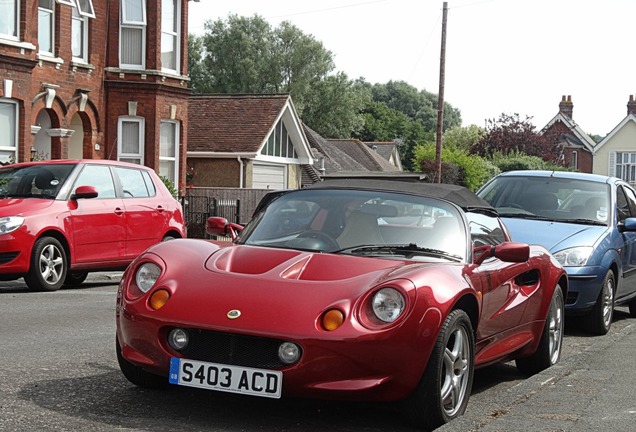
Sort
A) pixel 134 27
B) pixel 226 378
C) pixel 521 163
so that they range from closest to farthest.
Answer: pixel 226 378 → pixel 134 27 → pixel 521 163

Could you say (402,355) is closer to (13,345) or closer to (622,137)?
(13,345)

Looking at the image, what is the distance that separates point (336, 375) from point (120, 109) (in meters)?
26.7

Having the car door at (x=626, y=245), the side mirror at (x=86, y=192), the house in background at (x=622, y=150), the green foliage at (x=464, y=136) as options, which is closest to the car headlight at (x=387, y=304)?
the car door at (x=626, y=245)

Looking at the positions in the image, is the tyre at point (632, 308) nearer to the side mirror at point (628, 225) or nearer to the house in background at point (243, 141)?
the side mirror at point (628, 225)

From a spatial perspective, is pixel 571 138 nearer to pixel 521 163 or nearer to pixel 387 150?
pixel 387 150

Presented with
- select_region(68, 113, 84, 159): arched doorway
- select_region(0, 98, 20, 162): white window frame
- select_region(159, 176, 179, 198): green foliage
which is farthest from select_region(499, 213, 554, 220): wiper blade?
select_region(68, 113, 84, 159): arched doorway

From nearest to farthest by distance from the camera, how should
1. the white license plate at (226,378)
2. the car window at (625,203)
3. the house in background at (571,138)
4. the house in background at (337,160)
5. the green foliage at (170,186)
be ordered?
the white license plate at (226,378) → the car window at (625,203) → the green foliage at (170,186) → the house in background at (337,160) → the house in background at (571,138)

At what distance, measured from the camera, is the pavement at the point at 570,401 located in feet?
20.5

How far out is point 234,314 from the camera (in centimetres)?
575

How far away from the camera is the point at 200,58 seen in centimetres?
9506

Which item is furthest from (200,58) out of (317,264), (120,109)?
(317,264)

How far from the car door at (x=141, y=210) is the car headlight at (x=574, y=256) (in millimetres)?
6465

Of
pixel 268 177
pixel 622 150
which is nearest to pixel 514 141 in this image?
pixel 622 150

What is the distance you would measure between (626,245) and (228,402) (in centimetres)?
703
